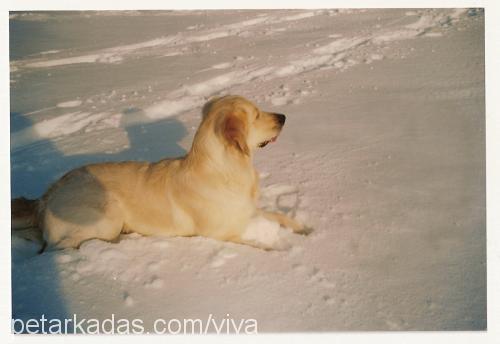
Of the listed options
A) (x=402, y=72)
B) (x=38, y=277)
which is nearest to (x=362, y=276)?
(x=38, y=277)

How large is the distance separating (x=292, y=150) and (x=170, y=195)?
1.72m

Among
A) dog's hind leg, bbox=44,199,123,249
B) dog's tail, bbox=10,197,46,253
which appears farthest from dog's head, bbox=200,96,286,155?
dog's tail, bbox=10,197,46,253

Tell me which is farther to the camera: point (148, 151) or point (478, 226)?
point (148, 151)

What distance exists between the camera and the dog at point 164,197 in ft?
9.28

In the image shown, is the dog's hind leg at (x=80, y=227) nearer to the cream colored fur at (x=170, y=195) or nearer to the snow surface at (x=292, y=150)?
the cream colored fur at (x=170, y=195)

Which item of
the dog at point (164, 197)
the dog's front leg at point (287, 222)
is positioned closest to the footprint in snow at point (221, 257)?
the dog at point (164, 197)

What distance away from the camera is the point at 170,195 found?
295 centimetres

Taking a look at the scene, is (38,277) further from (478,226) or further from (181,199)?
(478,226)

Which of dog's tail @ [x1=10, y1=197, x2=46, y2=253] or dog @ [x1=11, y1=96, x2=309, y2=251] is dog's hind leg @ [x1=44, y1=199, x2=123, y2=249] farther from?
dog's tail @ [x1=10, y1=197, x2=46, y2=253]

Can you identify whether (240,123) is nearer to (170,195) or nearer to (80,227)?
(170,195)

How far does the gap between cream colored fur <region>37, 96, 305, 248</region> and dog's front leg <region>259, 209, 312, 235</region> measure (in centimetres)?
21

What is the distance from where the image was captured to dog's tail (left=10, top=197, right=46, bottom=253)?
117 inches
